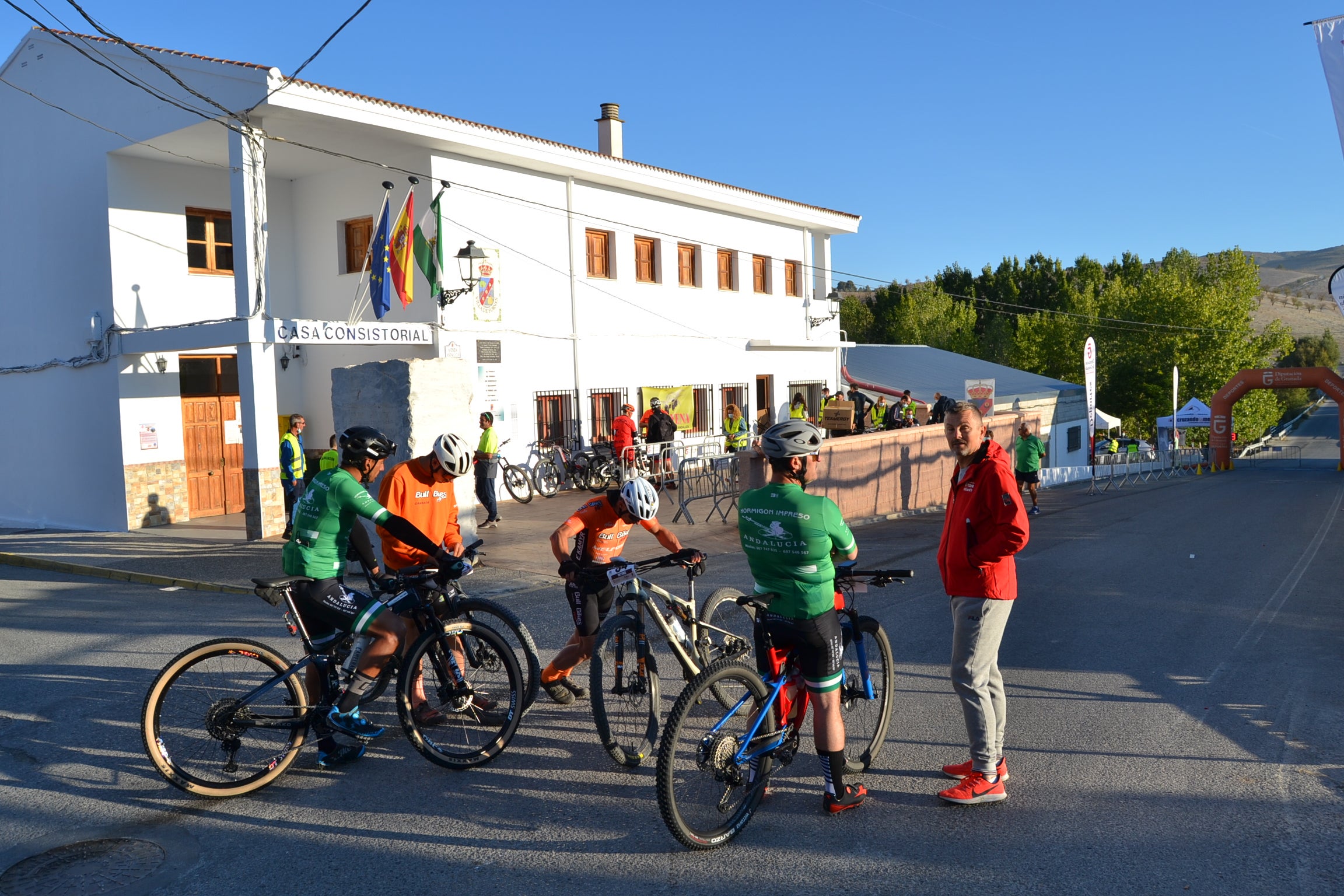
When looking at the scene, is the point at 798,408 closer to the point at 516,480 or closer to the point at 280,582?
the point at 516,480

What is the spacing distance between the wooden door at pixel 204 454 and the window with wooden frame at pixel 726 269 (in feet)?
41.2

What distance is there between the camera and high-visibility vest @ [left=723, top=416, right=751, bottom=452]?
2255 centimetres

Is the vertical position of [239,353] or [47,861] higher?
[239,353]

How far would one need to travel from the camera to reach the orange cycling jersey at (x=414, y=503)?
19.1ft

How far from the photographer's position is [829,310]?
2848 centimetres

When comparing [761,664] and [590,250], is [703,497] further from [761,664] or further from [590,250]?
[761,664]

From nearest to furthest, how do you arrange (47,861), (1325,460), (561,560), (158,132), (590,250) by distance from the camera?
1. (47,861)
2. (561,560)
3. (158,132)
4. (590,250)
5. (1325,460)

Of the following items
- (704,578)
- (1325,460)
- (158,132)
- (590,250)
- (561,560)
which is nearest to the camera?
(561,560)

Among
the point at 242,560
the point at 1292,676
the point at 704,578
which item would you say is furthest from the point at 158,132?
the point at 1292,676

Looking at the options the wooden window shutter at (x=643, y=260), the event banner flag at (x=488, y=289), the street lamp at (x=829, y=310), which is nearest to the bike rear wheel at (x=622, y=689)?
the event banner flag at (x=488, y=289)

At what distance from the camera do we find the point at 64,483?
17234 millimetres

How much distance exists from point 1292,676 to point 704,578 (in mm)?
5497

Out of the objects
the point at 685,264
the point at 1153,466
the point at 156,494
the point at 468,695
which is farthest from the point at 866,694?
the point at 1153,466

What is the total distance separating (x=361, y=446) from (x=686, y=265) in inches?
760
